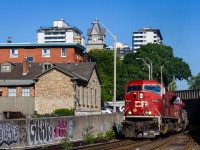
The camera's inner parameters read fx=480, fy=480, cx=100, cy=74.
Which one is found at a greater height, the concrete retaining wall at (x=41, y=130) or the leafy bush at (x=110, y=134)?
the concrete retaining wall at (x=41, y=130)

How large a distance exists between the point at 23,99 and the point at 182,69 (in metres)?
80.6

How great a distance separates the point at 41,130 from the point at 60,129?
8.75 ft

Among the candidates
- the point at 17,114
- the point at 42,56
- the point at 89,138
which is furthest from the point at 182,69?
the point at 89,138

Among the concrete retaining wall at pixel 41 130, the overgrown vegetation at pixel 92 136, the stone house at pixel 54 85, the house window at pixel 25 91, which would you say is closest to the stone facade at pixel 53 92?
the stone house at pixel 54 85

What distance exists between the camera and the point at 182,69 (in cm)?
13212

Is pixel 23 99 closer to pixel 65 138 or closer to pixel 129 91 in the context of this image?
pixel 129 91

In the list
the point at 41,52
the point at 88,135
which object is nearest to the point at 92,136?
the point at 88,135

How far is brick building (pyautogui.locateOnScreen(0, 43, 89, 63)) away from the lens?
9762 cm

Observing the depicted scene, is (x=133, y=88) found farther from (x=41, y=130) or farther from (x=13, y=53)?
(x=13, y=53)

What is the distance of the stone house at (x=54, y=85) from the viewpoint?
6228 cm

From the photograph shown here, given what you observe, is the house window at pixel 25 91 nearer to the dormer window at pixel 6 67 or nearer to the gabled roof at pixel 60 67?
the gabled roof at pixel 60 67

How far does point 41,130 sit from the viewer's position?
84.1 feet

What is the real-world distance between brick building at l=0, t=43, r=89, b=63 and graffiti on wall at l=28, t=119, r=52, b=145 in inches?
2764

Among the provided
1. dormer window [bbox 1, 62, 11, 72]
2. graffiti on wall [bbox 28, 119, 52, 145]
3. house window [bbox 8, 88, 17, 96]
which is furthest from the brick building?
graffiti on wall [bbox 28, 119, 52, 145]
